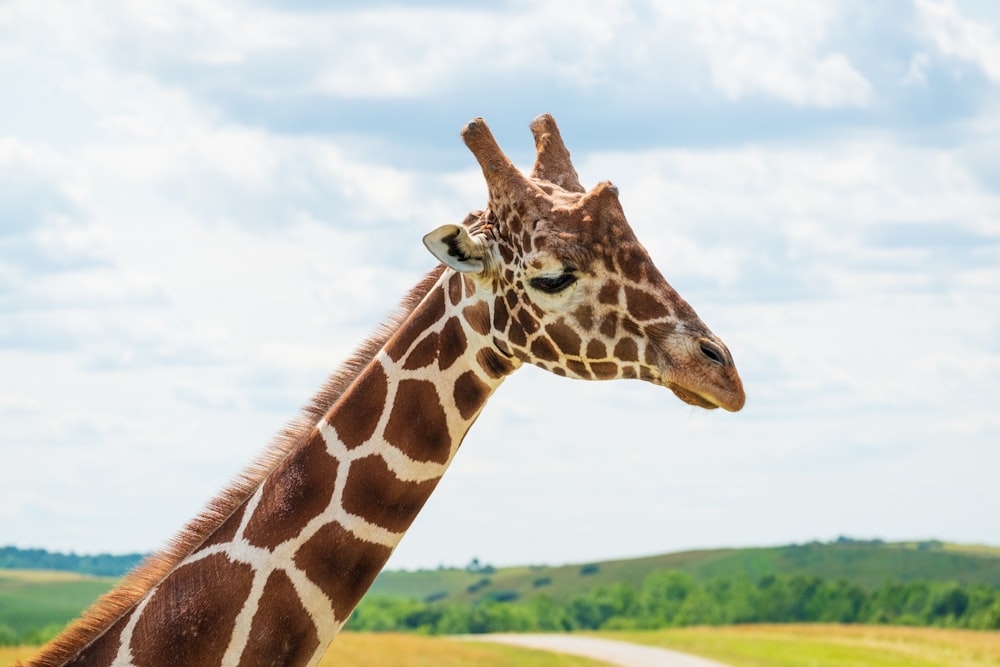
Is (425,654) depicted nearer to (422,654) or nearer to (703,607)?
(422,654)

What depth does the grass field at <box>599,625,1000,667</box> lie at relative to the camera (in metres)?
53.9

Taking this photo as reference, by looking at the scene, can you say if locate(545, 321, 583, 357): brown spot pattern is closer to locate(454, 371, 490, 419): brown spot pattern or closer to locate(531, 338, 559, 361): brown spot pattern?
locate(531, 338, 559, 361): brown spot pattern

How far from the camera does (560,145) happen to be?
36.2 ft

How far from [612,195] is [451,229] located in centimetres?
127

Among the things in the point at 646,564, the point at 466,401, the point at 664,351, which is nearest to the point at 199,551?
the point at 466,401

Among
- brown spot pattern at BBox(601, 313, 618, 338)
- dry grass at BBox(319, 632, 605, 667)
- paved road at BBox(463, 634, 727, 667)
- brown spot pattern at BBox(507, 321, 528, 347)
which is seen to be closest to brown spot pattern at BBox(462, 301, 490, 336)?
brown spot pattern at BBox(507, 321, 528, 347)

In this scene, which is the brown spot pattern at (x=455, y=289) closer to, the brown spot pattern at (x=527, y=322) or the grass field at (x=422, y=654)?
the brown spot pattern at (x=527, y=322)

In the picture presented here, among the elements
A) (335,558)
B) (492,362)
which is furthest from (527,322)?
(335,558)

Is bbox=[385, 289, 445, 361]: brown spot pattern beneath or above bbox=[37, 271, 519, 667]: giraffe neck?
above

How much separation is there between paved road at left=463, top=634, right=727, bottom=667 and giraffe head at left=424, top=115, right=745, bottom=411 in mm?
46402

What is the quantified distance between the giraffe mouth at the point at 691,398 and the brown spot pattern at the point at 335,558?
257cm

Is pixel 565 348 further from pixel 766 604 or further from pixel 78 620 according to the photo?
pixel 766 604

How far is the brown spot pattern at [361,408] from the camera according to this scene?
1005 cm

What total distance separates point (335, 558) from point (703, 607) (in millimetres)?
77722
